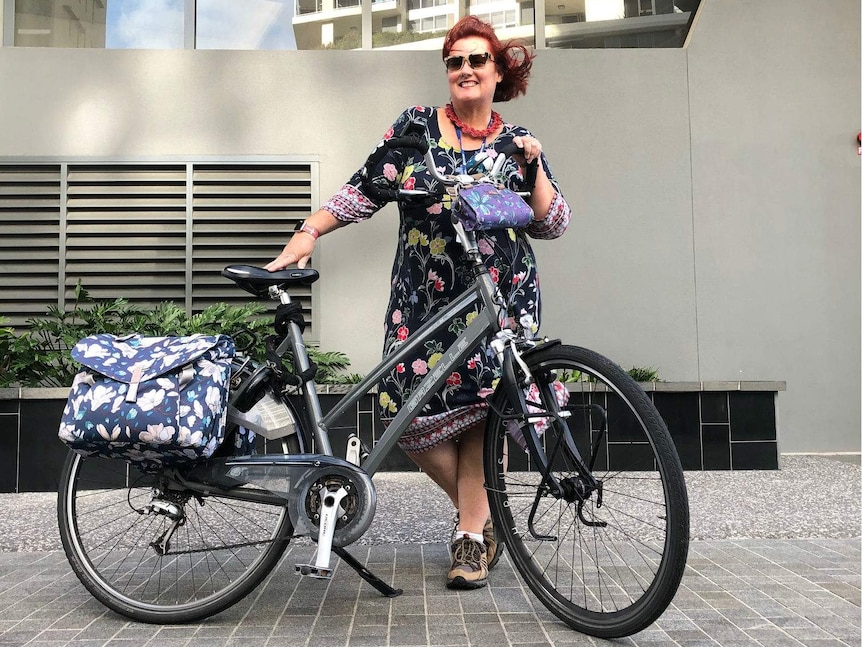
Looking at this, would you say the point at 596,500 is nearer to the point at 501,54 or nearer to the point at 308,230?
the point at 308,230

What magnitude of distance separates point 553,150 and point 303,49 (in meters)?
1.98

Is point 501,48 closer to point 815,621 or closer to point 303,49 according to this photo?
point 815,621

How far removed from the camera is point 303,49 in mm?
5770

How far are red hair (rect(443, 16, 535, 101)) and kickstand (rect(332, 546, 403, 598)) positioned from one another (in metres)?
1.55

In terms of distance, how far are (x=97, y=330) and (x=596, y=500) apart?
12.3ft

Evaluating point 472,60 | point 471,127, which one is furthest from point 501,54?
point 471,127

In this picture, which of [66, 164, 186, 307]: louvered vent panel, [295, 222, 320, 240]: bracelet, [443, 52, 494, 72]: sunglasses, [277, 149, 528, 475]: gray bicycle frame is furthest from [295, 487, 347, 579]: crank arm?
[66, 164, 186, 307]: louvered vent panel

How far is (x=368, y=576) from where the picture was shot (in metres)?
2.22

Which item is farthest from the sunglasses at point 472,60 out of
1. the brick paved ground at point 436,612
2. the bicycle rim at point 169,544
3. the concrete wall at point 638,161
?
the concrete wall at point 638,161

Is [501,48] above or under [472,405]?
above

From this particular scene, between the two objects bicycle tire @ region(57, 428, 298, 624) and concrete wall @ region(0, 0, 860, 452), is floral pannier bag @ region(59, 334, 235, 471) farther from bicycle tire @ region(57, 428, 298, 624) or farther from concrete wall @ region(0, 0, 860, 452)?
concrete wall @ region(0, 0, 860, 452)

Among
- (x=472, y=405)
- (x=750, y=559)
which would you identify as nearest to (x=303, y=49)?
(x=472, y=405)

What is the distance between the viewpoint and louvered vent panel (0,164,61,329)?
17.8 ft

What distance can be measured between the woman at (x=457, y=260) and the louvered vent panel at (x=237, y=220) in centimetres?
306
